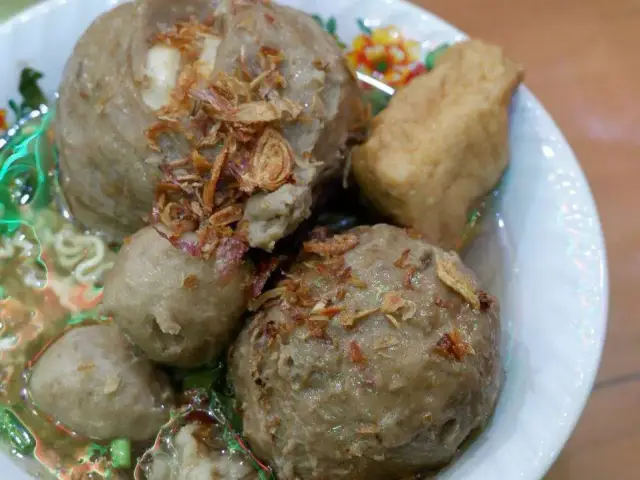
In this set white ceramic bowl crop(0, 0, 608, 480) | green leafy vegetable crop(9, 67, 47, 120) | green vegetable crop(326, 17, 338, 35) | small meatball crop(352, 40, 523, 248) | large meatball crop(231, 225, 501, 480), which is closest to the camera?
large meatball crop(231, 225, 501, 480)

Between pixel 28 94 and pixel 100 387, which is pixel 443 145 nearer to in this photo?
pixel 100 387

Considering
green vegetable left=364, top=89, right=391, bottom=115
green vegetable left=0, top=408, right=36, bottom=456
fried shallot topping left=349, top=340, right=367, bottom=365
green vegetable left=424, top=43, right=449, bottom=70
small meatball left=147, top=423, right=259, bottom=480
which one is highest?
green vegetable left=424, top=43, right=449, bottom=70

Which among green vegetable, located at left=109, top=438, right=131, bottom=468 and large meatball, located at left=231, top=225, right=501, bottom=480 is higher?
large meatball, located at left=231, top=225, right=501, bottom=480

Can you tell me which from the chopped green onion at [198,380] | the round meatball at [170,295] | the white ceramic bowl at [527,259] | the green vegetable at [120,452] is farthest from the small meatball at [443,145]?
the green vegetable at [120,452]

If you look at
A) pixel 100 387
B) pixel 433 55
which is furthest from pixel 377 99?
pixel 100 387

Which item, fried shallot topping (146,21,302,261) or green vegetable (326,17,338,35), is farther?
green vegetable (326,17,338,35)

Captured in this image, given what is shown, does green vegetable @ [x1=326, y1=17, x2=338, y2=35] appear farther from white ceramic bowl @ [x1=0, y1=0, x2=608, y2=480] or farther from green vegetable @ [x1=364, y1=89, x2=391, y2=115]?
green vegetable @ [x1=364, y1=89, x2=391, y2=115]

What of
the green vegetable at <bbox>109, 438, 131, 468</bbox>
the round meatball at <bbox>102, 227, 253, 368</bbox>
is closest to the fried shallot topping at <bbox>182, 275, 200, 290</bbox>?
the round meatball at <bbox>102, 227, 253, 368</bbox>
